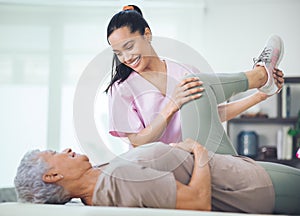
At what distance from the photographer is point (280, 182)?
3.66 ft

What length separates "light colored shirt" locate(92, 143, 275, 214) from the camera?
3.35 feet

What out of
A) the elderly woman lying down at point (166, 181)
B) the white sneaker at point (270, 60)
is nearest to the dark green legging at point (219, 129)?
the elderly woman lying down at point (166, 181)

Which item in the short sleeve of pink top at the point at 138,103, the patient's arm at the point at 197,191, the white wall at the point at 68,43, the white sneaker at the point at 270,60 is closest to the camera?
the patient's arm at the point at 197,191

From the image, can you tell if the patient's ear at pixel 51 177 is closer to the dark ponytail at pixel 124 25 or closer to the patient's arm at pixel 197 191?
the patient's arm at pixel 197 191

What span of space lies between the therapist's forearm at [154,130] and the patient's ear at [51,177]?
405mm

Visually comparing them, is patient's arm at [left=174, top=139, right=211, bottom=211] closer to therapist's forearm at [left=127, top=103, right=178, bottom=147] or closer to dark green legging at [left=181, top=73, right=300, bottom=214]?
dark green legging at [left=181, top=73, right=300, bottom=214]

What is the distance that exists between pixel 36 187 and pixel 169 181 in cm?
33

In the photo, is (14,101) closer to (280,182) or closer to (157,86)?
(157,86)

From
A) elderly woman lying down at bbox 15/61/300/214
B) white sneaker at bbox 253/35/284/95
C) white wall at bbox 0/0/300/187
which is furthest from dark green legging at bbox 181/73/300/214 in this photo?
white wall at bbox 0/0/300/187

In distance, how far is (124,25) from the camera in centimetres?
148

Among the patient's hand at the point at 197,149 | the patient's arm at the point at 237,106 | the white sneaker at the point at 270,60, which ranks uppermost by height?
the white sneaker at the point at 270,60

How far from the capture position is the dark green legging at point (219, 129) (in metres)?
1.11

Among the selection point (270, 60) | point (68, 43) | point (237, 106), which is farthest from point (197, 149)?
point (68, 43)

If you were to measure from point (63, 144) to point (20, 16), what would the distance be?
1121mm
